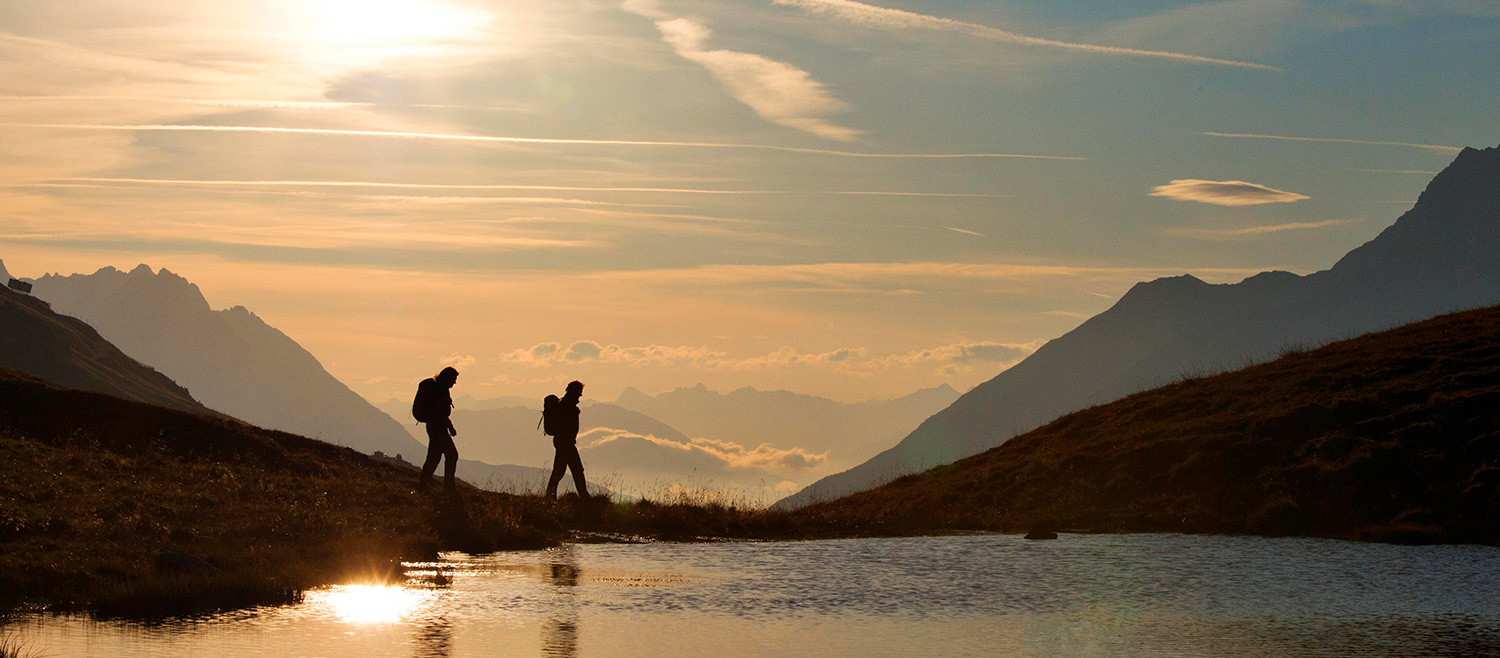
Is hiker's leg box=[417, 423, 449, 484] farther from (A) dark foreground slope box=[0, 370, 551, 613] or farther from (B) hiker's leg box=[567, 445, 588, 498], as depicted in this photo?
(B) hiker's leg box=[567, 445, 588, 498]

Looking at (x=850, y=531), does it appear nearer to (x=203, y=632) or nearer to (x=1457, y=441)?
(x=1457, y=441)

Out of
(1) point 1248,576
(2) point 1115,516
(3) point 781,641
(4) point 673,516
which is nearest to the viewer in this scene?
(3) point 781,641

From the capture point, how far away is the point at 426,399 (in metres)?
24.4

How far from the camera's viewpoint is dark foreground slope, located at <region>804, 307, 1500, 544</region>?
87.5 feet

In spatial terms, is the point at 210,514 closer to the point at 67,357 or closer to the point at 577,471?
the point at 577,471

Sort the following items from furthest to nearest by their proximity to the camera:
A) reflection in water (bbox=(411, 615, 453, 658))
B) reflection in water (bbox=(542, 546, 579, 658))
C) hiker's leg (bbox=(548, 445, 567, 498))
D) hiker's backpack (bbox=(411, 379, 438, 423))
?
hiker's leg (bbox=(548, 445, 567, 498)) → hiker's backpack (bbox=(411, 379, 438, 423)) → reflection in water (bbox=(542, 546, 579, 658)) → reflection in water (bbox=(411, 615, 453, 658))

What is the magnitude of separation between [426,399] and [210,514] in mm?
4724

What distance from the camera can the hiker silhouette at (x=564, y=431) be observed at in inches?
1110

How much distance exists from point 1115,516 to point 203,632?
71.7ft

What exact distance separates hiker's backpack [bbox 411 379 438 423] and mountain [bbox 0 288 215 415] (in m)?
129

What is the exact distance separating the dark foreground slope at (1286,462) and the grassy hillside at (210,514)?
843 cm

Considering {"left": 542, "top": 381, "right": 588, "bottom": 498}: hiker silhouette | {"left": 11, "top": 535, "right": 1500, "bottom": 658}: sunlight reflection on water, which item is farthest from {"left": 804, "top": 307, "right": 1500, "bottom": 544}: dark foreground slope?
{"left": 542, "top": 381, "right": 588, "bottom": 498}: hiker silhouette

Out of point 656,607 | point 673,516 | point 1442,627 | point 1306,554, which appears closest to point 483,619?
point 656,607

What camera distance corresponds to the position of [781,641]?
1313cm
